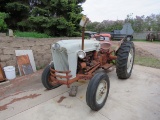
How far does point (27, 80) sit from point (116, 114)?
8.10ft

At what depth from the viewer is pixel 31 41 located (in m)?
4.51

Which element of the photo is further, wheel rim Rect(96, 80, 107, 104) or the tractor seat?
the tractor seat

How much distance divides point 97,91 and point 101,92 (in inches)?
5.3

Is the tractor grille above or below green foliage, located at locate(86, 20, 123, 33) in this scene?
below

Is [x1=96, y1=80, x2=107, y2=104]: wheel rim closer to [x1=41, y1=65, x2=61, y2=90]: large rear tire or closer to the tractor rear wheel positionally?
the tractor rear wheel

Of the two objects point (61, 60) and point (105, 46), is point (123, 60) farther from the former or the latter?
point (61, 60)

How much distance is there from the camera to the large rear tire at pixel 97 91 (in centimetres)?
220

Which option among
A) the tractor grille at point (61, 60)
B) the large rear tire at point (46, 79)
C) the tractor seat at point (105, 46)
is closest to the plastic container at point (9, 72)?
the large rear tire at point (46, 79)

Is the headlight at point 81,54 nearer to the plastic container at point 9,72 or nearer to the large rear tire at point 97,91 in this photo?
the large rear tire at point 97,91

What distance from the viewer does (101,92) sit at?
2475 millimetres

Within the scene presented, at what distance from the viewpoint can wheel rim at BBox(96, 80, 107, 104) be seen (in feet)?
7.91

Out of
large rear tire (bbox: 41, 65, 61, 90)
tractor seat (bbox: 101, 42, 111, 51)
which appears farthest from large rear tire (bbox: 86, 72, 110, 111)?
tractor seat (bbox: 101, 42, 111, 51)

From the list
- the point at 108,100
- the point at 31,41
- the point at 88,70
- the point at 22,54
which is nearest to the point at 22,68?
the point at 22,54

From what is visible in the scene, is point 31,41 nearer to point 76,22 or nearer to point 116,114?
point 76,22
